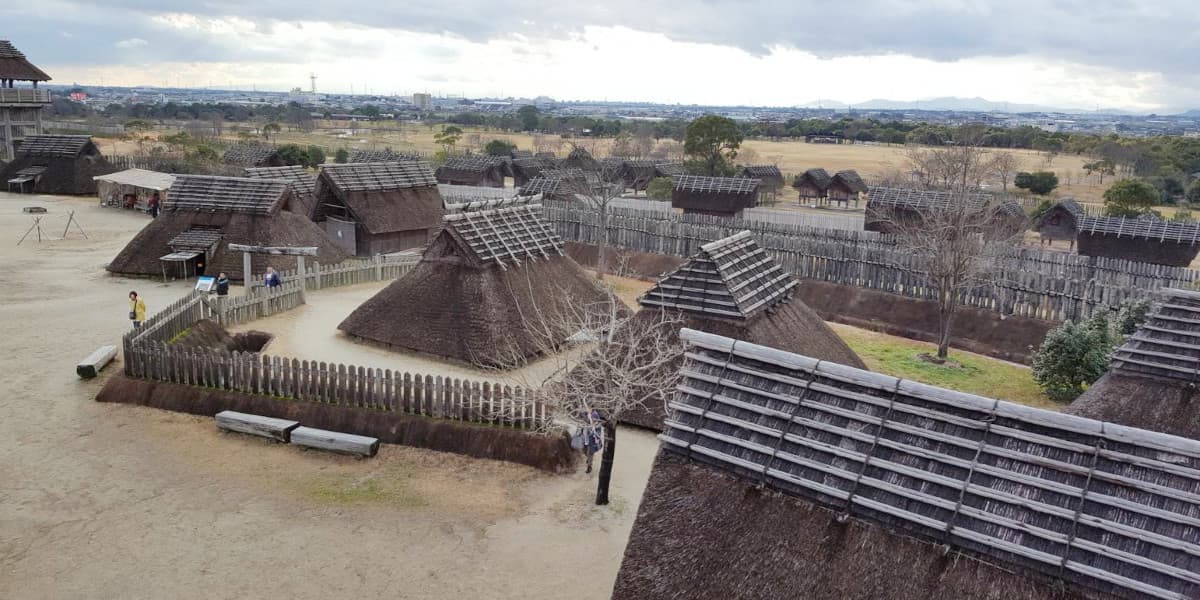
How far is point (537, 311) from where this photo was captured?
703 inches

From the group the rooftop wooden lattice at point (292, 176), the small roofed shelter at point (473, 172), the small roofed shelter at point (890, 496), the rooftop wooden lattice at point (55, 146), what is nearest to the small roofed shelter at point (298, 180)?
the rooftop wooden lattice at point (292, 176)

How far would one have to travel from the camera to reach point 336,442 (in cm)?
1413

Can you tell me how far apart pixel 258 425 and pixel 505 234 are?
7543mm

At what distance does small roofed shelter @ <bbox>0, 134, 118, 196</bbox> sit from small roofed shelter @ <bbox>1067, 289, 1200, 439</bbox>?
5165 centimetres

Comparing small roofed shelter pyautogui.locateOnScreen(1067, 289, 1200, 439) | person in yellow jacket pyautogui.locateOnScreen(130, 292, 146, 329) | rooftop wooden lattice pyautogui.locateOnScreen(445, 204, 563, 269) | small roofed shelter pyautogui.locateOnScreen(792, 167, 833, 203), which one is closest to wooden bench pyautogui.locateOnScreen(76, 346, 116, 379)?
person in yellow jacket pyautogui.locateOnScreen(130, 292, 146, 329)

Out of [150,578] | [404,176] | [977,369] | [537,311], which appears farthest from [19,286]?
[977,369]

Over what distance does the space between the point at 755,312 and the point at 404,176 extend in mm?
22026

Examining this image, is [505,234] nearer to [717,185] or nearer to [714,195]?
[714,195]

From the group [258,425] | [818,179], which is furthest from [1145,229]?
[258,425]

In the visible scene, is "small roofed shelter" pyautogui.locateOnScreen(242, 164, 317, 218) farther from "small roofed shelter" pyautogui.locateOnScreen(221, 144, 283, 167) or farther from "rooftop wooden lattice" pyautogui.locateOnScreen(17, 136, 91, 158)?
"rooftop wooden lattice" pyautogui.locateOnScreen(17, 136, 91, 158)

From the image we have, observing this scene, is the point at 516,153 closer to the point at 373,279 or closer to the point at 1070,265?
the point at 373,279

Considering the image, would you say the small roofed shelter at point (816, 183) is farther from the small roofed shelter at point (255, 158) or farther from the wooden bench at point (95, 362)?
the wooden bench at point (95, 362)

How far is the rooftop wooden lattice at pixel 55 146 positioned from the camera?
161ft

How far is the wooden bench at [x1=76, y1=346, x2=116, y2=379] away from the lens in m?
17.5
